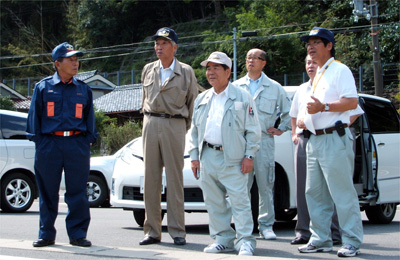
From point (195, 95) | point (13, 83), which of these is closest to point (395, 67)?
point (195, 95)

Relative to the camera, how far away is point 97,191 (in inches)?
543

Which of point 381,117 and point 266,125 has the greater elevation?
point 381,117

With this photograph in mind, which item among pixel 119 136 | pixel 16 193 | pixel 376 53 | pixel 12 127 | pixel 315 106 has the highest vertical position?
pixel 376 53

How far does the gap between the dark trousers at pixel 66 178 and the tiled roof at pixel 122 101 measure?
38594mm

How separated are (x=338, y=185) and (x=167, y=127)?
1.84m

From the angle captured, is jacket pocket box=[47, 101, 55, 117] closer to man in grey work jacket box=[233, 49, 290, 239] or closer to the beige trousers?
the beige trousers

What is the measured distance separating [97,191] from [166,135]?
7387 mm

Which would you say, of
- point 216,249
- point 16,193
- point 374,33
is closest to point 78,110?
point 216,249

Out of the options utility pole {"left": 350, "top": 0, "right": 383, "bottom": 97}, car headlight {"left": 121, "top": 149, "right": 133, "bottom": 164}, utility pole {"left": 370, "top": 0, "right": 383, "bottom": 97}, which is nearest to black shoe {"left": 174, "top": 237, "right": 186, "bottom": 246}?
car headlight {"left": 121, "top": 149, "right": 133, "bottom": 164}

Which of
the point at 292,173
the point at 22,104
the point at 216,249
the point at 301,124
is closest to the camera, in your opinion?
the point at 216,249

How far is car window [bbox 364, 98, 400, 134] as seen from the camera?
912 cm

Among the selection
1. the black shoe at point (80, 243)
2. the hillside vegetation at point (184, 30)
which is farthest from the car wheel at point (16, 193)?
the hillside vegetation at point (184, 30)

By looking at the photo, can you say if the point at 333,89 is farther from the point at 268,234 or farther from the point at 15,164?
the point at 15,164

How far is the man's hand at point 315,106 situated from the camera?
574cm
